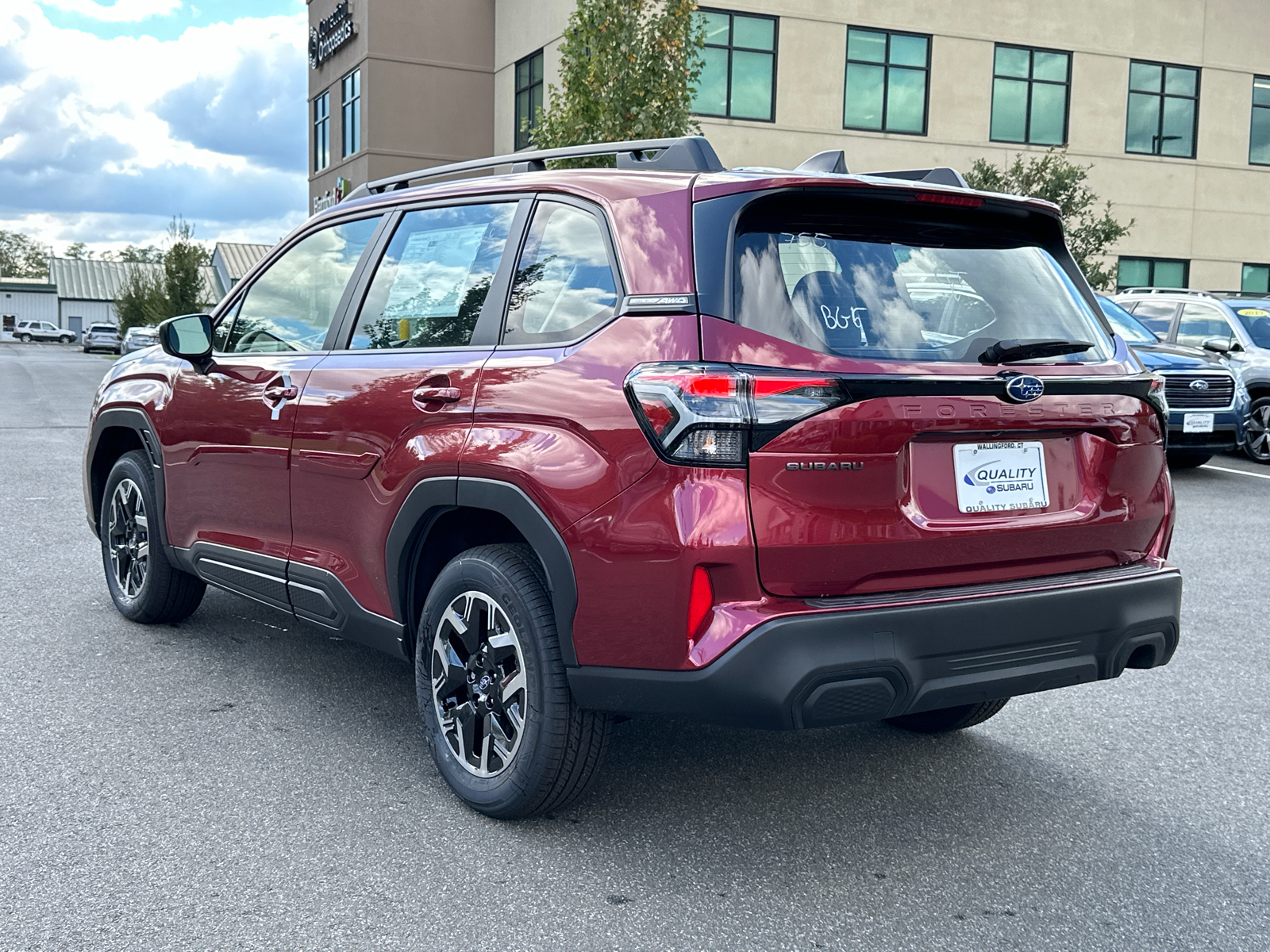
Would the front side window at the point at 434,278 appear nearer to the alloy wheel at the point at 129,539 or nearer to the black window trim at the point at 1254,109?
the alloy wheel at the point at 129,539

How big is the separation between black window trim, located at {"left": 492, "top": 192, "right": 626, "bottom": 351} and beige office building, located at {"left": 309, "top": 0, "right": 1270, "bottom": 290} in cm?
2279

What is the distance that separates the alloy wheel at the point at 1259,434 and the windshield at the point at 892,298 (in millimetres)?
11527

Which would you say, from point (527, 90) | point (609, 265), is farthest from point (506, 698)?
point (527, 90)

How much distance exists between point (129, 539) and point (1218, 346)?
11.5 m

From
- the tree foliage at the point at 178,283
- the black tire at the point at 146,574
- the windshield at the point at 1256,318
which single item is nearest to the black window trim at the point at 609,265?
the black tire at the point at 146,574

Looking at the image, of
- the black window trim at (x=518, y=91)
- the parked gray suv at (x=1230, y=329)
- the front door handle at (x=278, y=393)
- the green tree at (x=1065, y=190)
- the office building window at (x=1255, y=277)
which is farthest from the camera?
the office building window at (x=1255, y=277)

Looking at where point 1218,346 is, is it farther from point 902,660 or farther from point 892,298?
point 902,660

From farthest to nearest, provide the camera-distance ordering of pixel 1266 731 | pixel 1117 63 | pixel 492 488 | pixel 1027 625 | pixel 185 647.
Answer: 1. pixel 1117 63
2. pixel 185 647
3. pixel 1266 731
4. pixel 492 488
5. pixel 1027 625

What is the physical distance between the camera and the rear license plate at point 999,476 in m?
3.28

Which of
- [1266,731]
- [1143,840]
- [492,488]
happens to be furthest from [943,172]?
[1266,731]

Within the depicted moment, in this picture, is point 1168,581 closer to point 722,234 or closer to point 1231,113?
point 722,234

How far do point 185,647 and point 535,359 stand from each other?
280cm

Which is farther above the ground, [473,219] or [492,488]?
[473,219]

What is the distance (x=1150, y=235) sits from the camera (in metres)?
30.6
